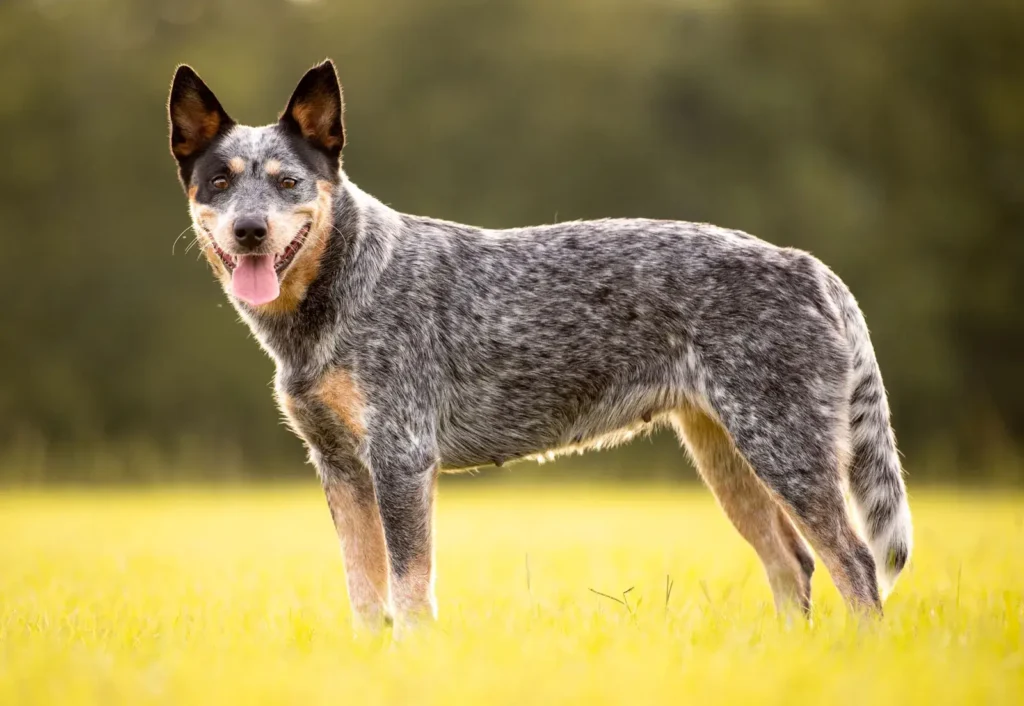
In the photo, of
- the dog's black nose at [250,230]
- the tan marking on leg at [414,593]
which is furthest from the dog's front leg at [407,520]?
the dog's black nose at [250,230]

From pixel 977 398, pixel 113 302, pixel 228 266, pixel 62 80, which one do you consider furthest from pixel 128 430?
pixel 977 398

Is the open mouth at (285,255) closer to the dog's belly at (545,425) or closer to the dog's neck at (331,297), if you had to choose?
the dog's neck at (331,297)

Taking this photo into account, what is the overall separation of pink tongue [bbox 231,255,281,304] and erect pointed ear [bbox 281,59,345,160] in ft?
2.02

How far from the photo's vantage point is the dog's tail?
13.8ft

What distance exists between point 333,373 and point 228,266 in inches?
26.8

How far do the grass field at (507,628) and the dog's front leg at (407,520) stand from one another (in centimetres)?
18

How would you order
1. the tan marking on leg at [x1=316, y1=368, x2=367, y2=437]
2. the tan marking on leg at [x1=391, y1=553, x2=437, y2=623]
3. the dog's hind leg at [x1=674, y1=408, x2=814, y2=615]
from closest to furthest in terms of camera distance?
the tan marking on leg at [x1=391, y1=553, x2=437, y2=623]
the tan marking on leg at [x1=316, y1=368, x2=367, y2=437]
the dog's hind leg at [x1=674, y1=408, x2=814, y2=615]

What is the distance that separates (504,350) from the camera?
450 cm

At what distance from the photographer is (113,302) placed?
14406 mm

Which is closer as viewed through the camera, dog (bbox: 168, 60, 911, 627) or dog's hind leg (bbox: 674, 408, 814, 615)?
dog (bbox: 168, 60, 911, 627)

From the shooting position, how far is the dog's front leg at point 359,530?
4.39 metres

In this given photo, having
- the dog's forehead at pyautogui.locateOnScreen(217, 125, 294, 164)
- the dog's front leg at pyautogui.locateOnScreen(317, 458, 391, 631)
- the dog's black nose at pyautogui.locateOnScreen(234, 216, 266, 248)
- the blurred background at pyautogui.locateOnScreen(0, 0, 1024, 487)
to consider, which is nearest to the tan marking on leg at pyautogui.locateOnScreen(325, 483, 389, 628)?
the dog's front leg at pyautogui.locateOnScreen(317, 458, 391, 631)

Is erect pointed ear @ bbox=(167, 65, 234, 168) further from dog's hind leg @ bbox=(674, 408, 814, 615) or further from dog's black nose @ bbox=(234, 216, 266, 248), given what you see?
dog's hind leg @ bbox=(674, 408, 814, 615)

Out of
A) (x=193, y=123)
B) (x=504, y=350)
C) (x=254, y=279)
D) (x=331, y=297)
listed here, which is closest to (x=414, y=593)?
(x=504, y=350)
